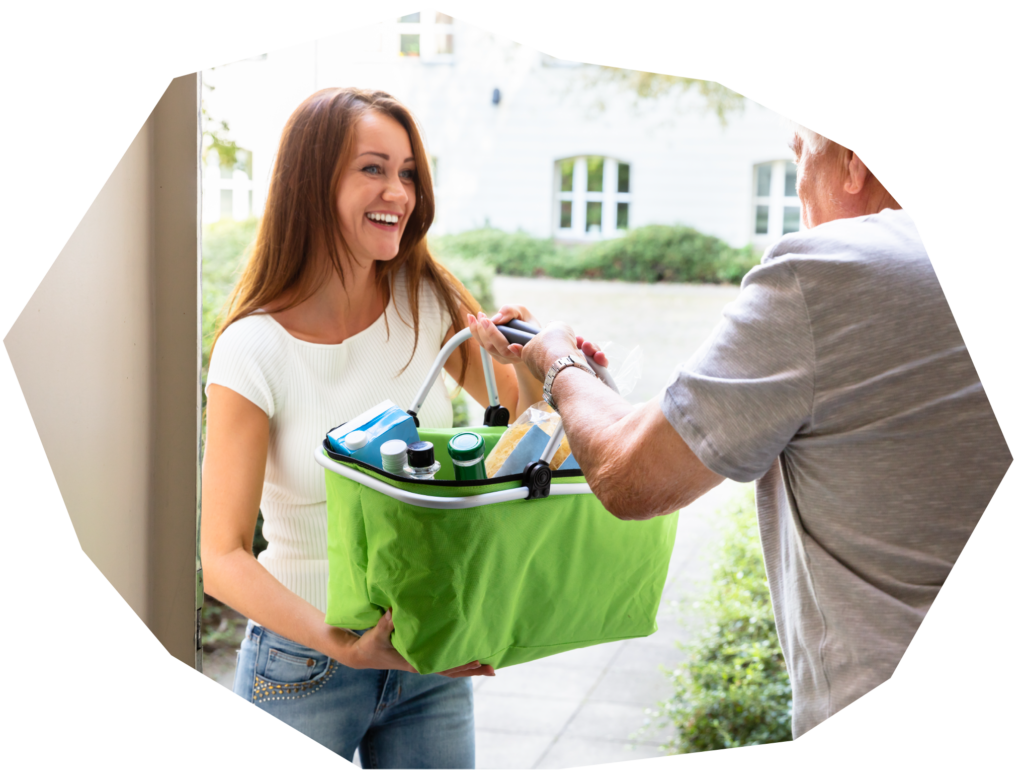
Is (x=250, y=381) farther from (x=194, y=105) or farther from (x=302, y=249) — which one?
(x=194, y=105)

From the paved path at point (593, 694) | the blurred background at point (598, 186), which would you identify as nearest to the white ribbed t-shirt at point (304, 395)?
the paved path at point (593, 694)

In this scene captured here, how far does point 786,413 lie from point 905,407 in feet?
0.35

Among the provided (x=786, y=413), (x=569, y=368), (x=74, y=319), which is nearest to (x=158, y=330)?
(x=74, y=319)

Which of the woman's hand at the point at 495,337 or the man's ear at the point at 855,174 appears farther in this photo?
the woman's hand at the point at 495,337

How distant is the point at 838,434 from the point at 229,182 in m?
1.59

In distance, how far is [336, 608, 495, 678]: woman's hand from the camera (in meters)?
0.98

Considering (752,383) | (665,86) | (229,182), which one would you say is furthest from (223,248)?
(665,86)

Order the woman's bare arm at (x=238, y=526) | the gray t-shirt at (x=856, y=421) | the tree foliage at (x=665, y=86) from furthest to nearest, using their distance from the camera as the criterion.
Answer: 1. the tree foliage at (x=665, y=86)
2. the woman's bare arm at (x=238, y=526)
3. the gray t-shirt at (x=856, y=421)

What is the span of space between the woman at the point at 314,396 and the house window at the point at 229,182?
58cm

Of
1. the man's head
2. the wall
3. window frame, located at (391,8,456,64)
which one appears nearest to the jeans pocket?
the wall

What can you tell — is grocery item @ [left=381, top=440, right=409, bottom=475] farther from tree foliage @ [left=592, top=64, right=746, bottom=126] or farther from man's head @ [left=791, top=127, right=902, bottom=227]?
tree foliage @ [left=592, top=64, right=746, bottom=126]

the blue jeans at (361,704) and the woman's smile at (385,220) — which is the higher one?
the woman's smile at (385,220)

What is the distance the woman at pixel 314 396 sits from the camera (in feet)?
Result: 3.61

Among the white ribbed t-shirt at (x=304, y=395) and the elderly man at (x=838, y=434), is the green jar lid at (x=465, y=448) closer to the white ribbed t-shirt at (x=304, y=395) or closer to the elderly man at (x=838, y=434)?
the elderly man at (x=838, y=434)
